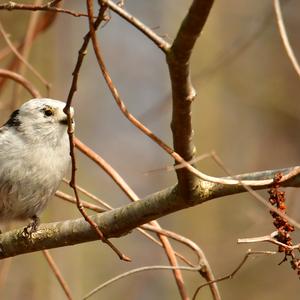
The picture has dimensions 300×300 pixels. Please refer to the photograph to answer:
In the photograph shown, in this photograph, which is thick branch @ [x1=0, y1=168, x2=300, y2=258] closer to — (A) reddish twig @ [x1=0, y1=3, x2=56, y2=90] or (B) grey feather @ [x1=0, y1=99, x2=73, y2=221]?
(B) grey feather @ [x1=0, y1=99, x2=73, y2=221]

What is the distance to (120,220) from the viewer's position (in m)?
2.23

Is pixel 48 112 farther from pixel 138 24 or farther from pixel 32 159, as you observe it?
pixel 138 24

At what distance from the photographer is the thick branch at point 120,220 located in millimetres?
2061

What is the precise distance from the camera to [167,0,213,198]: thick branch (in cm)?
154

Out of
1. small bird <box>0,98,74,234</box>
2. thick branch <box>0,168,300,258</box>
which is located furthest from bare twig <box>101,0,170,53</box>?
small bird <box>0,98,74,234</box>

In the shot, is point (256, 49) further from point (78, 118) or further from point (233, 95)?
point (78, 118)

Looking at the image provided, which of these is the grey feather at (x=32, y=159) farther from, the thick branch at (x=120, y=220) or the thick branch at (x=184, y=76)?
the thick branch at (x=184, y=76)

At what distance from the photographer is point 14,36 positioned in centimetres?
525

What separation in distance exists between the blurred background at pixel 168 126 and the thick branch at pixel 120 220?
2.83 metres

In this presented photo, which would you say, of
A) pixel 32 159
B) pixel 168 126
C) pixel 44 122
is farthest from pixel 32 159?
pixel 168 126

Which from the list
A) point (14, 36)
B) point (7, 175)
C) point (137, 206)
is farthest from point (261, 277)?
Answer: point (137, 206)

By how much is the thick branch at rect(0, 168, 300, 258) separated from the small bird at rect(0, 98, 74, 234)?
18.1 inches

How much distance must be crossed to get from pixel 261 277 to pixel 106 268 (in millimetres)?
1394

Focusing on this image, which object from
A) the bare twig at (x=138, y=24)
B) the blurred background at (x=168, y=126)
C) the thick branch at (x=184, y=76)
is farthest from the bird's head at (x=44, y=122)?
the blurred background at (x=168, y=126)
